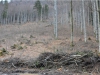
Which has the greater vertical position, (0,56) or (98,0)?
(98,0)

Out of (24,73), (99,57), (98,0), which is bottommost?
(24,73)

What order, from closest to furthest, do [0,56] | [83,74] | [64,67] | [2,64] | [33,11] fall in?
1. [83,74]
2. [64,67]
3. [2,64]
4. [0,56]
5. [33,11]

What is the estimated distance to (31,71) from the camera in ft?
33.3

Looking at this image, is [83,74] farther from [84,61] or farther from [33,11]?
[33,11]

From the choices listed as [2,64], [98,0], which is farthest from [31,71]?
[98,0]

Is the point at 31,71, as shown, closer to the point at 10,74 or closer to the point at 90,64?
the point at 10,74

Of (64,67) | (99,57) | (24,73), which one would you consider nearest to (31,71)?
(24,73)

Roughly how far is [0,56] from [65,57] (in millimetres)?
6408

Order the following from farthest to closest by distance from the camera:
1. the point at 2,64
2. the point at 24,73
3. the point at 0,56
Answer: the point at 0,56 → the point at 2,64 → the point at 24,73

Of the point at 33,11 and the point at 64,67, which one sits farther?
the point at 33,11

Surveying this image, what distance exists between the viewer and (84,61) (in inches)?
412

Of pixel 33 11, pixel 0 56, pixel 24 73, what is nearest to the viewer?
pixel 24 73

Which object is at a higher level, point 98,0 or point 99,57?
point 98,0

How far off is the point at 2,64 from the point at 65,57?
4.45 m
